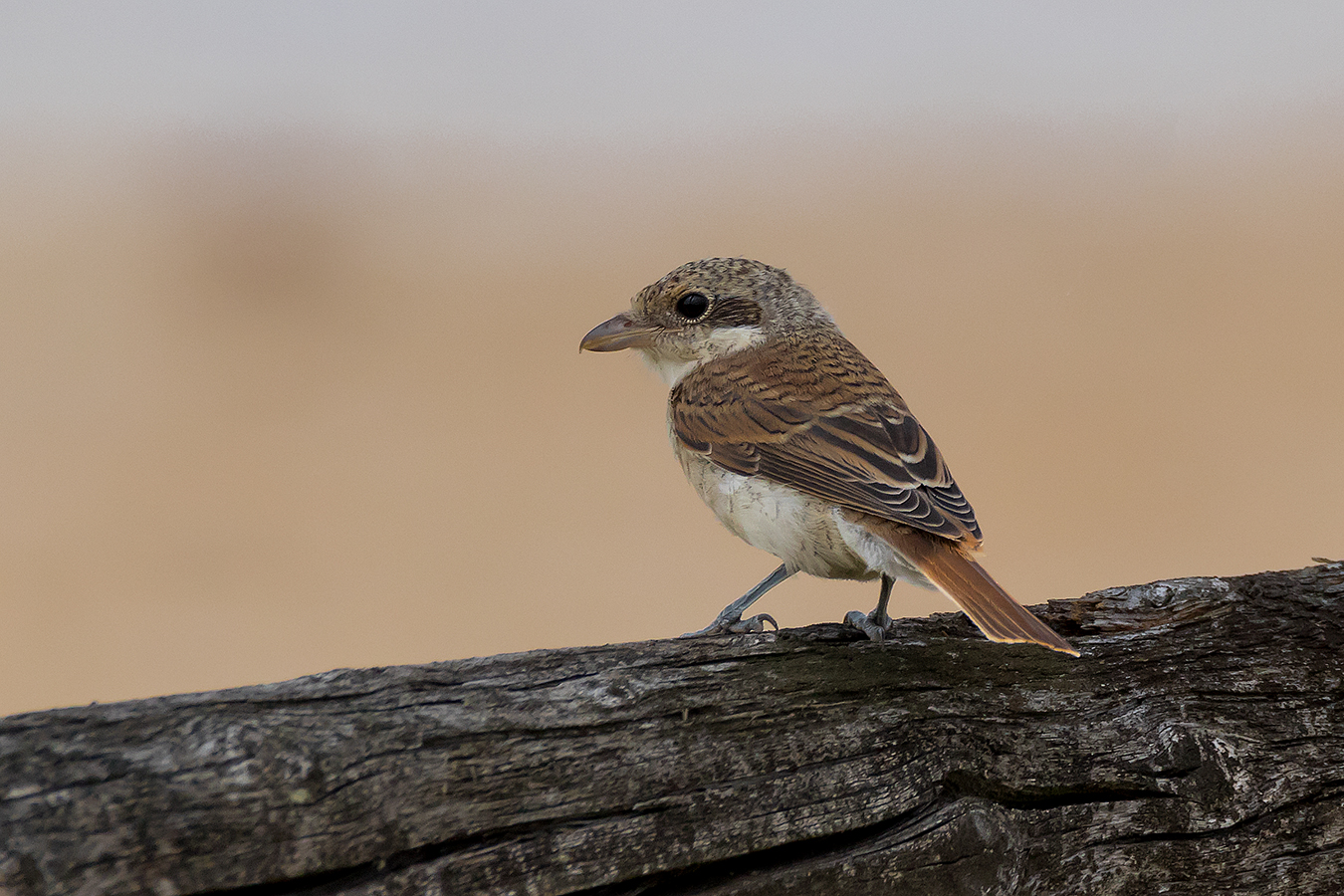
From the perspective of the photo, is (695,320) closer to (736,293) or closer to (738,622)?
(736,293)

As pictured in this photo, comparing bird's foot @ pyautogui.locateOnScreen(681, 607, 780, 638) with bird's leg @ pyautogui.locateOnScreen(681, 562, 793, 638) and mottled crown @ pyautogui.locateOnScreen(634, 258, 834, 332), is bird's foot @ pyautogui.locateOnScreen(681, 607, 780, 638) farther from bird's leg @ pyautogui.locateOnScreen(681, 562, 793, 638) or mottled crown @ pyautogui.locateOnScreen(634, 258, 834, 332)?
mottled crown @ pyautogui.locateOnScreen(634, 258, 834, 332)

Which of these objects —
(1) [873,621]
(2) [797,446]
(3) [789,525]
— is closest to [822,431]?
(2) [797,446]

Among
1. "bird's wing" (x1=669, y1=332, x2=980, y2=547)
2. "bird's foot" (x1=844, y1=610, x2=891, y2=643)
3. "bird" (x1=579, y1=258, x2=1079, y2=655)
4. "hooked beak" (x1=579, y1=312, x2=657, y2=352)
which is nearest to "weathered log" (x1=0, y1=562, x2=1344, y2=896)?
"bird's foot" (x1=844, y1=610, x2=891, y2=643)

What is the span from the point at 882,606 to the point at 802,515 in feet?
1.66

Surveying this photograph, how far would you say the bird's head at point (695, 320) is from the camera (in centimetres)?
398

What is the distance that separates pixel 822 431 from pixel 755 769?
141 cm

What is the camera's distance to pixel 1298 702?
8.20 feet

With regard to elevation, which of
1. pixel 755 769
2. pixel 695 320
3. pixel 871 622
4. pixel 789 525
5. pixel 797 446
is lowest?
pixel 755 769

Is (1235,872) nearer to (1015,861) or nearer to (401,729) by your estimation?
(1015,861)

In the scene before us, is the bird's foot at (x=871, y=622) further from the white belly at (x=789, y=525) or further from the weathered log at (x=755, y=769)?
the white belly at (x=789, y=525)

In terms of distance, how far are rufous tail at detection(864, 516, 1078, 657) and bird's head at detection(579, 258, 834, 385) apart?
122cm

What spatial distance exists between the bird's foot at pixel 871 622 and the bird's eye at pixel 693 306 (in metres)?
1.63

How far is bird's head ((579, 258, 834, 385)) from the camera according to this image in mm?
3977

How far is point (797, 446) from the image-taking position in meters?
3.24
